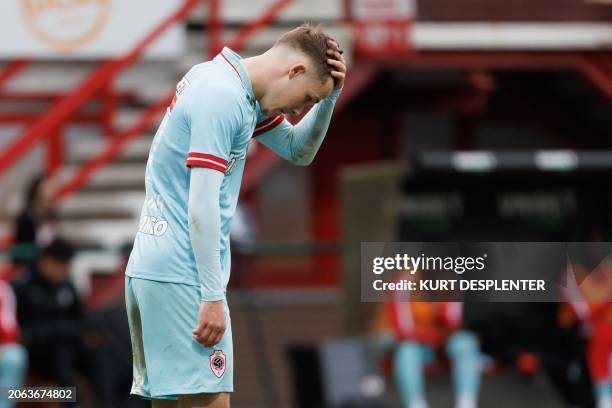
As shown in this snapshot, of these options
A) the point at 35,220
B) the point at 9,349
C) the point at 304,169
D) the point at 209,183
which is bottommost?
the point at 209,183

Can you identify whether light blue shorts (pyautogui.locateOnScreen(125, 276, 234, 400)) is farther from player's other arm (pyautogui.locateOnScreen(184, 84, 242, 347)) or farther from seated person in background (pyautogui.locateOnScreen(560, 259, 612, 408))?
seated person in background (pyautogui.locateOnScreen(560, 259, 612, 408))

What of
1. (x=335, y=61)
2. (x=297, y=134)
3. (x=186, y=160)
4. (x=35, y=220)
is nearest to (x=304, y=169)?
(x=35, y=220)

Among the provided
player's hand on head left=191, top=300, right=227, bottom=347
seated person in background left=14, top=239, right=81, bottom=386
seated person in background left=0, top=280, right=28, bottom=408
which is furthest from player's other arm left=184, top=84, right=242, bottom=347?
seated person in background left=14, top=239, right=81, bottom=386

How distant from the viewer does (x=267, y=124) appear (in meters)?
4.85

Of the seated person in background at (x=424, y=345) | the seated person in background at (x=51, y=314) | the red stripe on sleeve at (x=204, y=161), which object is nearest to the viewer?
the red stripe on sleeve at (x=204, y=161)

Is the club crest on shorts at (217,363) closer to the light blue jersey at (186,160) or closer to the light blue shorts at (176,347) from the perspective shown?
the light blue shorts at (176,347)

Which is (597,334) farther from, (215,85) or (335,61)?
(215,85)

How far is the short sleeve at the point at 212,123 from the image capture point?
4281 mm

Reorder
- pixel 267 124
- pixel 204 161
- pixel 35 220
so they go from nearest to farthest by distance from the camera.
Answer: pixel 204 161 < pixel 267 124 < pixel 35 220

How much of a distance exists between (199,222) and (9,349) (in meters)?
4.74

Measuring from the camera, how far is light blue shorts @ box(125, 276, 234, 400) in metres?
4.41

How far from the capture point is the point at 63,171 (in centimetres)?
1191

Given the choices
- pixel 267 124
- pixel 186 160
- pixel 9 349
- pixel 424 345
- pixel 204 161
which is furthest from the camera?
pixel 424 345

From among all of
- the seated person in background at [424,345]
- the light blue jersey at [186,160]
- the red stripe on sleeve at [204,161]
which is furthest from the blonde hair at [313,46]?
the seated person in background at [424,345]
